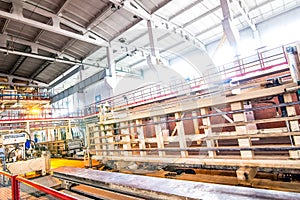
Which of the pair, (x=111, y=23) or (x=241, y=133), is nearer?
(x=241, y=133)

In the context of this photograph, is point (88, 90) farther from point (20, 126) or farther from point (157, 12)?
point (157, 12)

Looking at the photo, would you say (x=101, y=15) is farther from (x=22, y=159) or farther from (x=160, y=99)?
(x=22, y=159)

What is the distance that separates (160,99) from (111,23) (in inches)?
188

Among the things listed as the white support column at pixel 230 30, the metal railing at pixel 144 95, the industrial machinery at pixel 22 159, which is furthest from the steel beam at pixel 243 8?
the industrial machinery at pixel 22 159

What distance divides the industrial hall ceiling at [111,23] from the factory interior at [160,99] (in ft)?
0.20

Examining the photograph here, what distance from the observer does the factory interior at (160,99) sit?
101 inches

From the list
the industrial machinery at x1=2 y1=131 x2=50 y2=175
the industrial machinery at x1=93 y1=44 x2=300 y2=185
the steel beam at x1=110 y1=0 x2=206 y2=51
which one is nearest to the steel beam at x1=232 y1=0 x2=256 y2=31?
the steel beam at x1=110 y1=0 x2=206 y2=51

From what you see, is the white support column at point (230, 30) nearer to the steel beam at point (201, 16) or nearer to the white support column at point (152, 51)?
the steel beam at point (201, 16)

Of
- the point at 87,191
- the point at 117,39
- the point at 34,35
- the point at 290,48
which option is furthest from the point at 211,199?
the point at 34,35

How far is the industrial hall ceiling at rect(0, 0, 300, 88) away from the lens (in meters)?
8.27

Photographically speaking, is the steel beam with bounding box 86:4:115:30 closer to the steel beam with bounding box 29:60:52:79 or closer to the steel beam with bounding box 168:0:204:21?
the steel beam with bounding box 168:0:204:21

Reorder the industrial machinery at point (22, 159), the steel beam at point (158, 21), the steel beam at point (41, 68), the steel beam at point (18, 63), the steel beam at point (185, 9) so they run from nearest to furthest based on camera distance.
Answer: the industrial machinery at point (22, 159)
the steel beam at point (158, 21)
the steel beam at point (185, 9)
the steel beam at point (18, 63)
the steel beam at point (41, 68)

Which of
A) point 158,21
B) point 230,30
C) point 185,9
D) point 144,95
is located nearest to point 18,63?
point 144,95

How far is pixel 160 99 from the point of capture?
8.23m
